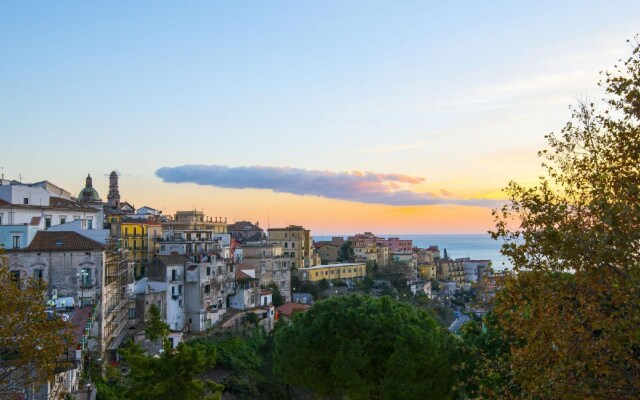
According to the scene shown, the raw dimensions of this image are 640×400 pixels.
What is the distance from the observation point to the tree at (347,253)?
326 feet

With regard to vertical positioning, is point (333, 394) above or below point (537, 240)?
below

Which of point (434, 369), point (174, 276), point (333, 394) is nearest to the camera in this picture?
point (434, 369)

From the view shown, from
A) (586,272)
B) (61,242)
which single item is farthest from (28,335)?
(61,242)

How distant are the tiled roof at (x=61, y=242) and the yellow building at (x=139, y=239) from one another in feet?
70.2

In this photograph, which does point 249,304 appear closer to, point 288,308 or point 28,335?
point 288,308

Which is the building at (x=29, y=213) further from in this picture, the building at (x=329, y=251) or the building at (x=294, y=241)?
the building at (x=329, y=251)

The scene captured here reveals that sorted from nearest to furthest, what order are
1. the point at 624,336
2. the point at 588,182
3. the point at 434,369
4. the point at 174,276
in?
1. the point at 624,336
2. the point at 588,182
3. the point at 434,369
4. the point at 174,276

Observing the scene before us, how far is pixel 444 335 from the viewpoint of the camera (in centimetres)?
2519

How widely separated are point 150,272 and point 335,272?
3903 centimetres

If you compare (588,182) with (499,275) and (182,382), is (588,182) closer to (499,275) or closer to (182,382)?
(499,275)

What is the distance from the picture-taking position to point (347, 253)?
327 feet

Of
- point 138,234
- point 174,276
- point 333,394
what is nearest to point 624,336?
point 333,394

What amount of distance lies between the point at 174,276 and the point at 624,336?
45.5m

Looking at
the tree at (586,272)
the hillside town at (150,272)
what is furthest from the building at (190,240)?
the tree at (586,272)
